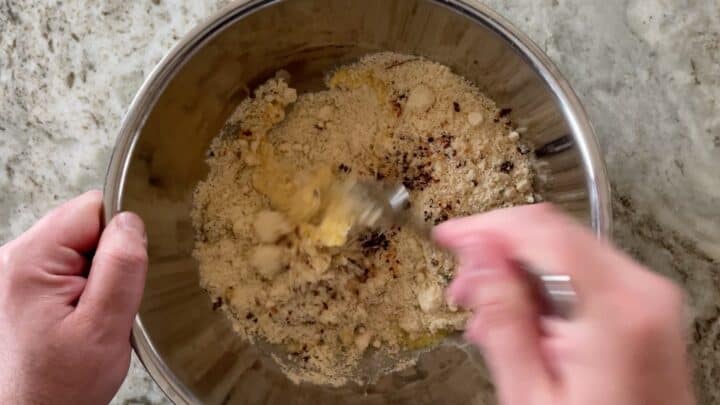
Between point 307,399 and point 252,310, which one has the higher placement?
point 252,310

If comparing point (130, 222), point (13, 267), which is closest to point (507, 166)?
point (130, 222)

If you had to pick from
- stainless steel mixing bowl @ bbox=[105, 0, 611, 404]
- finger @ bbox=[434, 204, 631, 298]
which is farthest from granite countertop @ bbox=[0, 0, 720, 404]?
finger @ bbox=[434, 204, 631, 298]

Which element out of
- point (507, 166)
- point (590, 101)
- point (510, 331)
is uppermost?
point (590, 101)

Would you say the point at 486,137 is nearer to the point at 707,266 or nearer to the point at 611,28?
the point at 611,28

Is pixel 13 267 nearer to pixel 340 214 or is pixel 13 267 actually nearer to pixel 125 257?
pixel 125 257

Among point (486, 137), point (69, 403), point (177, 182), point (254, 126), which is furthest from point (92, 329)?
point (486, 137)

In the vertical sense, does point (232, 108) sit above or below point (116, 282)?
above

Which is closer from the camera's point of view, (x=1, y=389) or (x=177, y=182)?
(x=1, y=389)
